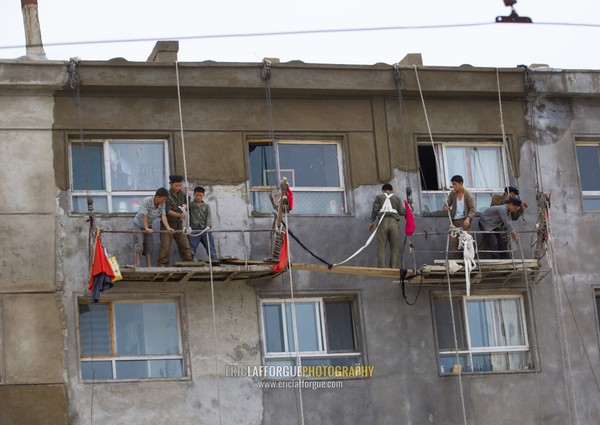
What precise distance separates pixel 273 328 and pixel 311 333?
2.43 ft

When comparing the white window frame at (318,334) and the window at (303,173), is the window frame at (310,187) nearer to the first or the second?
the window at (303,173)

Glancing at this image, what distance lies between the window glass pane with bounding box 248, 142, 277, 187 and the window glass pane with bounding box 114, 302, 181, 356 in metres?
3.13

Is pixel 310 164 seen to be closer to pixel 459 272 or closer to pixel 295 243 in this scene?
pixel 295 243

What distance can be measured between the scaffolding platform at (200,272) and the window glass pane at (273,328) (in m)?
0.79

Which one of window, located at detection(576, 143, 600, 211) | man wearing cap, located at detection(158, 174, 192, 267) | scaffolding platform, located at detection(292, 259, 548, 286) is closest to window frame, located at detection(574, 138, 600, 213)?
window, located at detection(576, 143, 600, 211)

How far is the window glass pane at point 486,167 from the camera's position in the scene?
32219 millimetres

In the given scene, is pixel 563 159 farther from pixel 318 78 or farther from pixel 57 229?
pixel 57 229

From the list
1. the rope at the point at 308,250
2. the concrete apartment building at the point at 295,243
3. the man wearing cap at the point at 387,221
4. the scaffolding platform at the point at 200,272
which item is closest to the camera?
the scaffolding platform at the point at 200,272

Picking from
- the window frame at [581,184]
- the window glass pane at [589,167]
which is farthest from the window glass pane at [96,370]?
the window glass pane at [589,167]

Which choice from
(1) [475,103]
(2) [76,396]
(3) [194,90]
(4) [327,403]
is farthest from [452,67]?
(2) [76,396]

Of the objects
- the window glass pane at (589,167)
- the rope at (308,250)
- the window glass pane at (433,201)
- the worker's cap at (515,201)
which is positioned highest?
the window glass pane at (589,167)

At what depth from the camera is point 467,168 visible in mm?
32219

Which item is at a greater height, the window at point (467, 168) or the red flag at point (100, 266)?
the window at point (467, 168)

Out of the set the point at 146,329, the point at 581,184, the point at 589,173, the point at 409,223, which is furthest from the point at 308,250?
the point at 589,173
